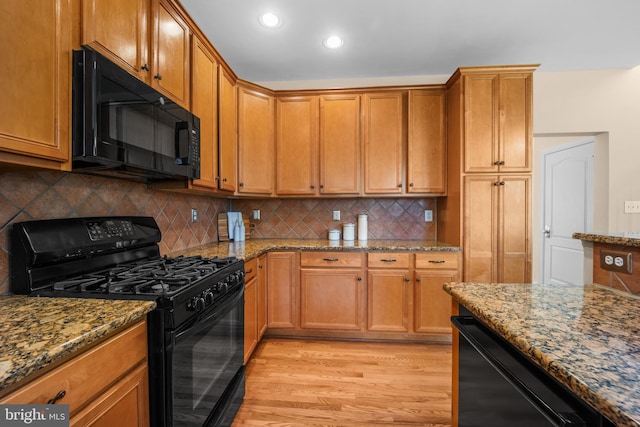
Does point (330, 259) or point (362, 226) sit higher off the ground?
point (362, 226)

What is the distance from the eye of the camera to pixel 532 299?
40.3 inches

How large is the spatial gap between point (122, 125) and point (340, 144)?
6.56 ft

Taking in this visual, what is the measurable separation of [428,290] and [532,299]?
1.60m

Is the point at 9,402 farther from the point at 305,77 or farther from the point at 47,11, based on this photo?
the point at 305,77

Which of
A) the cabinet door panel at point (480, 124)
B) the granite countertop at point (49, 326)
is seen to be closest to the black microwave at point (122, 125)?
the granite countertop at point (49, 326)

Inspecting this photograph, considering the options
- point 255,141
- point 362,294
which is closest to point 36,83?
point 255,141

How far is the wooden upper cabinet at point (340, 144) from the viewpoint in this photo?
289 centimetres

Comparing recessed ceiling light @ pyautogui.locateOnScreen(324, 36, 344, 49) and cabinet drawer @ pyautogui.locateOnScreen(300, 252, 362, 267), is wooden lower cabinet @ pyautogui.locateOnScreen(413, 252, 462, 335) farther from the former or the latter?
recessed ceiling light @ pyautogui.locateOnScreen(324, 36, 344, 49)

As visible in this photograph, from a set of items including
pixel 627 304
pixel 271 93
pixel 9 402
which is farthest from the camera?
pixel 271 93

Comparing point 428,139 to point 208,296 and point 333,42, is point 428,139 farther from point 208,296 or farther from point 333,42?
point 208,296

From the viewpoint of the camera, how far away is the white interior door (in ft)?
11.1

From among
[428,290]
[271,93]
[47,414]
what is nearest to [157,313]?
[47,414]

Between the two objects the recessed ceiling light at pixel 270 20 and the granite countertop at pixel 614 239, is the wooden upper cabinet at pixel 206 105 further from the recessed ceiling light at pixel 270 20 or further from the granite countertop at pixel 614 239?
the granite countertop at pixel 614 239

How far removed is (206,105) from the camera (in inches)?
84.7
